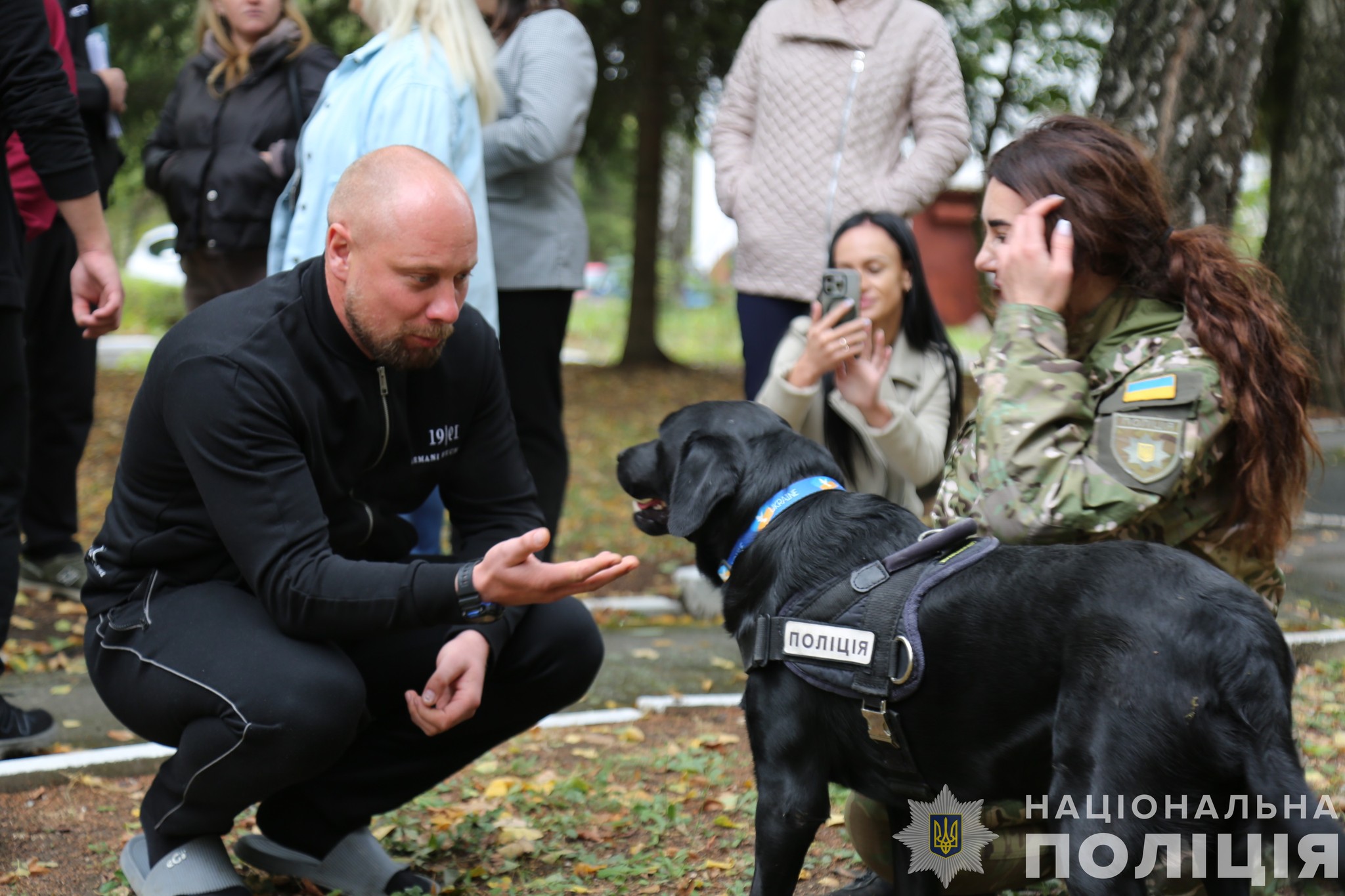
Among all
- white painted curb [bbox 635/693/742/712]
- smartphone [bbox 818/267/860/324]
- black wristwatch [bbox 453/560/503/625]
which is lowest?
white painted curb [bbox 635/693/742/712]

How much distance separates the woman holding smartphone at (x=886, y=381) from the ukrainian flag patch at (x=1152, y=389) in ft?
3.13

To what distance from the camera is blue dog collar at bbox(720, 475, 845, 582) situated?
2.60 metres

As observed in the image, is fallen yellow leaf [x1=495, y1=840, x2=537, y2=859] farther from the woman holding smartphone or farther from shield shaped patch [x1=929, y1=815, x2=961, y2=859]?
the woman holding smartphone

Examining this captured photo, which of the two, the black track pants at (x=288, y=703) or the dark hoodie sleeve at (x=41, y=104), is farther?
the dark hoodie sleeve at (x=41, y=104)

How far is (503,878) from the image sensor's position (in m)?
3.01

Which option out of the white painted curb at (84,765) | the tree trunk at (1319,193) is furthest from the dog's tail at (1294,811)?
the tree trunk at (1319,193)

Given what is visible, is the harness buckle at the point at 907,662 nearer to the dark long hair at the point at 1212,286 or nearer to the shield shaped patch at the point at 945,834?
the shield shaped patch at the point at 945,834

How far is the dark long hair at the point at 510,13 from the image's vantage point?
465 centimetres

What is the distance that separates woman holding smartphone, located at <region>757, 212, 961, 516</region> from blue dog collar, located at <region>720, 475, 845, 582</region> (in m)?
0.79

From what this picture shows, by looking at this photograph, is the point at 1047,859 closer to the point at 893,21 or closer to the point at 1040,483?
the point at 1040,483

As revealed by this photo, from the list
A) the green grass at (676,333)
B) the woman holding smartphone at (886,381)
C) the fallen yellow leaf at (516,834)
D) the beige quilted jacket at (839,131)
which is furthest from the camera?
the green grass at (676,333)

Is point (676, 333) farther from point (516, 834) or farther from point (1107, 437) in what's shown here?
point (1107, 437)

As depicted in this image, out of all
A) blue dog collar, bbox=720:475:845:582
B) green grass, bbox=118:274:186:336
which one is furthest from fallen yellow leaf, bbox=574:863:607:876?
→ green grass, bbox=118:274:186:336

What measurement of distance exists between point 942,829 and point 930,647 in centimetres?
53
